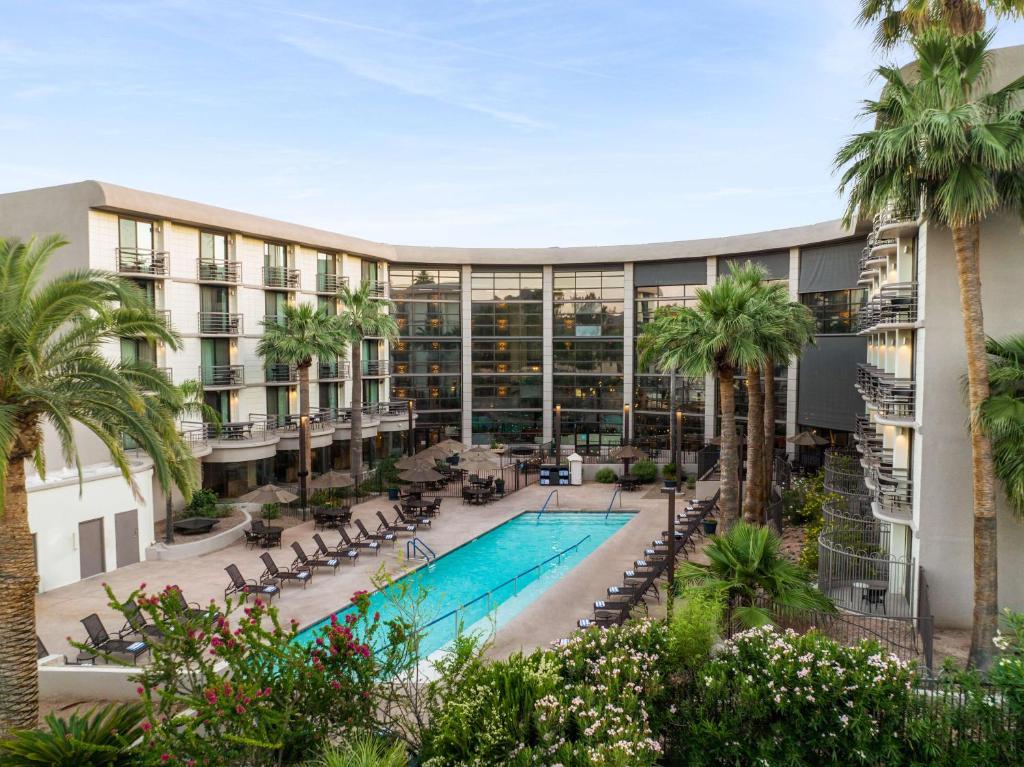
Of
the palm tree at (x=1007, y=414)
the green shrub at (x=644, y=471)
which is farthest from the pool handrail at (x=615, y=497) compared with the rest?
the palm tree at (x=1007, y=414)

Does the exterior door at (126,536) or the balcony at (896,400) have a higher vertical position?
the balcony at (896,400)

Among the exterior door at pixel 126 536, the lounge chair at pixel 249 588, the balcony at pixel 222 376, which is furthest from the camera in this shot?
the balcony at pixel 222 376

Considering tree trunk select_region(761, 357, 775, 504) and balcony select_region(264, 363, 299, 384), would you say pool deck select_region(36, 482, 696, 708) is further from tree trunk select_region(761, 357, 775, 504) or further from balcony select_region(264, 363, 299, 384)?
balcony select_region(264, 363, 299, 384)

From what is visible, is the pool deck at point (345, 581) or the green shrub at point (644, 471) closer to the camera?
the pool deck at point (345, 581)

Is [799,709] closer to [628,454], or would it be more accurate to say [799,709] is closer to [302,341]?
[628,454]

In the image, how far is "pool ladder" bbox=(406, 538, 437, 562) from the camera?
984 inches

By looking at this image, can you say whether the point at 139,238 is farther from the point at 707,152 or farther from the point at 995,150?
the point at 707,152

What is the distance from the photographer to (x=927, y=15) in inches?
693

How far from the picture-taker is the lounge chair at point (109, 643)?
15.6 metres

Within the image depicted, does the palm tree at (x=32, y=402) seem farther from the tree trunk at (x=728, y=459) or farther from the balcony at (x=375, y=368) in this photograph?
the balcony at (x=375, y=368)

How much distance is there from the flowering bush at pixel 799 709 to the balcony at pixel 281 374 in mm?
30901

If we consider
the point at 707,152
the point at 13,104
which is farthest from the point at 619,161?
the point at 13,104

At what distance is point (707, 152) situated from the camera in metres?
48.3

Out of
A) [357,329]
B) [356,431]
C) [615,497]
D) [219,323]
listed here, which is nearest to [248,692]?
[356,431]
